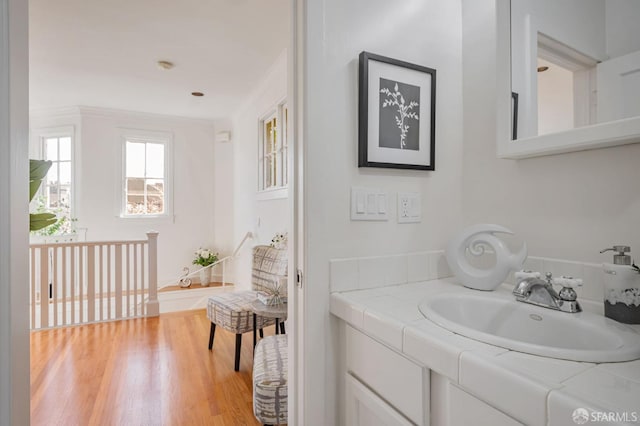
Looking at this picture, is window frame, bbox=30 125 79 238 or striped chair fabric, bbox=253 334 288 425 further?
window frame, bbox=30 125 79 238

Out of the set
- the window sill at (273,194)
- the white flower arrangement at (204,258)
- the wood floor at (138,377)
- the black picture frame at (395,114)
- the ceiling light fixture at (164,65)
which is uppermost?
the ceiling light fixture at (164,65)

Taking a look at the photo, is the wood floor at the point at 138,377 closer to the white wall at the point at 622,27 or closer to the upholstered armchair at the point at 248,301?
the upholstered armchair at the point at 248,301

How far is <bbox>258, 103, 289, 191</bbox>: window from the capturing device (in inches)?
124

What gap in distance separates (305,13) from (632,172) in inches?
43.6

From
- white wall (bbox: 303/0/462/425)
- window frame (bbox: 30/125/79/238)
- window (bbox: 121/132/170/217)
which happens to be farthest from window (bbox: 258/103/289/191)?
window frame (bbox: 30/125/79/238)

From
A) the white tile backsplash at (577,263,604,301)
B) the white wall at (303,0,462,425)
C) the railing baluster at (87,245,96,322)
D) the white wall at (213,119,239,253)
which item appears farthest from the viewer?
the white wall at (213,119,239,253)

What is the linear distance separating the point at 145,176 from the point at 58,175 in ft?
3.66

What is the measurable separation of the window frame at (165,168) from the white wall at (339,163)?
174 inches

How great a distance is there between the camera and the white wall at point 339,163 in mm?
1097

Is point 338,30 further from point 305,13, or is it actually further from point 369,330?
point 369,330

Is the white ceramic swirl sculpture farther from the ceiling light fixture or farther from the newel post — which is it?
the newel post

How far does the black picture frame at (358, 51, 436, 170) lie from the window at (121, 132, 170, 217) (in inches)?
177

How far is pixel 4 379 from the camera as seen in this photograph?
2.79 ft

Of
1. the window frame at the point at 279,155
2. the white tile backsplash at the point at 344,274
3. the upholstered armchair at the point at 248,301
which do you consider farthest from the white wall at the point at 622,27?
the window frame at the point at 279,155
